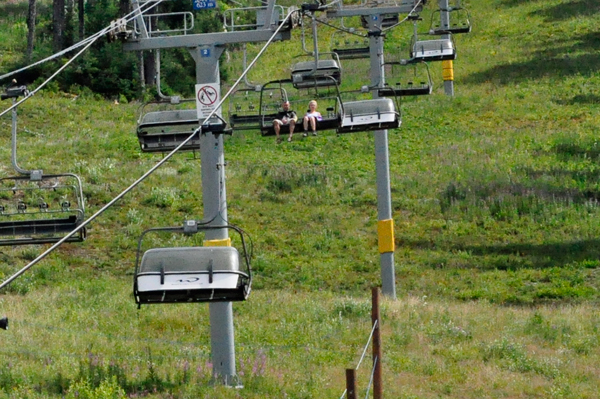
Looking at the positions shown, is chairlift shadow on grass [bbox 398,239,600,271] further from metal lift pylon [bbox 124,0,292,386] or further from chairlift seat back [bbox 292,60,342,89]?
metal lift pylon [bbox 124,0,292,386]

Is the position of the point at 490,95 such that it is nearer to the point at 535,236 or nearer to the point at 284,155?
the point at 284,155

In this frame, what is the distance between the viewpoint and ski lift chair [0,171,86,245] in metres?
13.3

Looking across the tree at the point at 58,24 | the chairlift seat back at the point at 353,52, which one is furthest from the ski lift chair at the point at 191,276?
the tree at the point at 58,24

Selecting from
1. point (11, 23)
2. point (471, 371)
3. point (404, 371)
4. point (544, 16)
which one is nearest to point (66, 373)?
point (404, 371)

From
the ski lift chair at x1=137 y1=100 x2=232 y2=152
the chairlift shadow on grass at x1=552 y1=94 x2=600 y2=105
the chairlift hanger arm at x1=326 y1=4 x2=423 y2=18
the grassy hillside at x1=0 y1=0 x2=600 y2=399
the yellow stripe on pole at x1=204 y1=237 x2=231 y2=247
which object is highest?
the chairlift hanger arm at x1=326 y1=4 x2=423 y2=18

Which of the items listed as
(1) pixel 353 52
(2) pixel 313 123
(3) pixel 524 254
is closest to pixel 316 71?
(2) pixel 313 123

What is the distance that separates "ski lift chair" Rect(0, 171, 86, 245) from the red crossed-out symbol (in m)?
1.88

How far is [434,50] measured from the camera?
26297 millimetres

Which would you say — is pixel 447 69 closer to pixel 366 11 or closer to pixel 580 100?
pixel 580 100

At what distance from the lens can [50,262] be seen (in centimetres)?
2552

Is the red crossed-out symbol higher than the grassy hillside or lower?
higher

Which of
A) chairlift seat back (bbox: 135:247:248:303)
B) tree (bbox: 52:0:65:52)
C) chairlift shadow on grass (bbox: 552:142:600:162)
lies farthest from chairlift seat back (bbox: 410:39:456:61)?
tree (bbox: 52:0:65:52)

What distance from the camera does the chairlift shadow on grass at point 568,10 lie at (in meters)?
56.4

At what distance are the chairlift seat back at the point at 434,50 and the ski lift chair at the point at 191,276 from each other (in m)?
15.0
